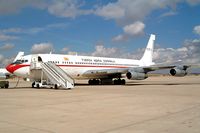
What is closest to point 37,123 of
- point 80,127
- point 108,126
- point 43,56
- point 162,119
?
point 80,127

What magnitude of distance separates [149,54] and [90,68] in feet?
48.1

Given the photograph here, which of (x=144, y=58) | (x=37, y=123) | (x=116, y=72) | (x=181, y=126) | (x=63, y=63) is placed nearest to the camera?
(x=181, y=126)

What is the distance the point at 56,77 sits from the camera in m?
24.4

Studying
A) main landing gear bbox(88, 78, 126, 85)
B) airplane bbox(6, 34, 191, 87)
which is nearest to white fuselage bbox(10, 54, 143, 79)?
airplane bbox(6, 34, 191, 87)

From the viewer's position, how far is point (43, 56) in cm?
2775

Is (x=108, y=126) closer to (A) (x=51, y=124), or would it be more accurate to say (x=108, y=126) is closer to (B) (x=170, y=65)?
(A) (x=51, y=124)

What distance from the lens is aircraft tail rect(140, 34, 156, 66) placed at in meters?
42.6

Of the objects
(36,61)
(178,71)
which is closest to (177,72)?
(178,71)

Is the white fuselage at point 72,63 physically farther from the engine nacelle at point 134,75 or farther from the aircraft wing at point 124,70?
the engine nacelle at point 134,75

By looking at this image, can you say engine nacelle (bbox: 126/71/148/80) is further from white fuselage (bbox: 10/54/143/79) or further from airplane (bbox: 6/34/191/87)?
white fuselage (bbox: 10/54/143/79)

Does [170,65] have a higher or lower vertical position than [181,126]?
higher

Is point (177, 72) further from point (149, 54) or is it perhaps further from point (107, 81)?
point (149, 54)

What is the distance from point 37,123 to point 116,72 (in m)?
24.1

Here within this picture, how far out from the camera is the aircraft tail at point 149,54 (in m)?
42.6
